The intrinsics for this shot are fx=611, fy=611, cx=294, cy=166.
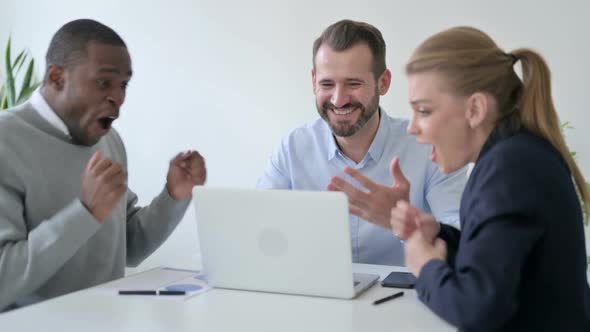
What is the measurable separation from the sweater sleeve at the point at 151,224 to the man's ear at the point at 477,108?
0.98 m

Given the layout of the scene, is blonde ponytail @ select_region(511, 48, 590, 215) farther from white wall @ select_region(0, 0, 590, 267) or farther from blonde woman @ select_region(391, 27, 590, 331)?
white wall @ select_region(0, 0, 590, 267)

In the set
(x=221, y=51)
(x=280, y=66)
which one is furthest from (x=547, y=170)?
(x=221, y=51)

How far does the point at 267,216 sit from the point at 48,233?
0.51 meters

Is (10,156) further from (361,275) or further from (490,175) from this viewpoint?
(490,175)

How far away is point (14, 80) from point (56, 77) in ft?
6.90

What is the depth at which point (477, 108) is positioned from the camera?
121 centimetres

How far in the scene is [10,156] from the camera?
1504 mm

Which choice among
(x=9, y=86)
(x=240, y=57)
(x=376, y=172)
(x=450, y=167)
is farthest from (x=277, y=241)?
(x=9, y=86)

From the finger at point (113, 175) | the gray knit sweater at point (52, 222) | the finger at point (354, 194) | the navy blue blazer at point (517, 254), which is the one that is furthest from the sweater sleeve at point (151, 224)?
the navy blue blazer at point (517, 254)

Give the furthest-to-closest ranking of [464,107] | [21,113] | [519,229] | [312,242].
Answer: [21,113] < [312,242] < [464,107] < [519,229]

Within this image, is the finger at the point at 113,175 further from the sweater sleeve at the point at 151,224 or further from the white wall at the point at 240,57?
the white wall at the point at 240,57

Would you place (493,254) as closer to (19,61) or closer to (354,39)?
A: (354,39)

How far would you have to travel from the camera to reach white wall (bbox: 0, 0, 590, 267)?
2.83 metres

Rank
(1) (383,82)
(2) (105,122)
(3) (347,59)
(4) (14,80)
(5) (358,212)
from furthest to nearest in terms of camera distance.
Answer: (4) (14,80), (1) (383,82), (3) (347,59), (2) (105,122), (5) (358,212)
